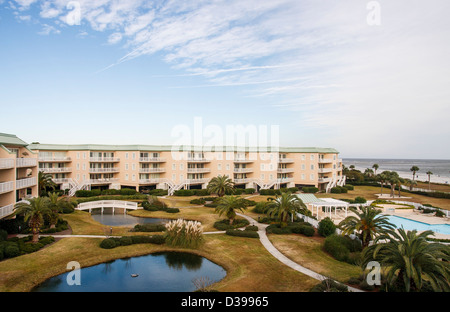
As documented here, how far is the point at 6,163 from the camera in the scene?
93.8ft

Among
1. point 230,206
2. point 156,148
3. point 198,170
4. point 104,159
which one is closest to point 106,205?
point 104,159

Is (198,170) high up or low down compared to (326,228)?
up

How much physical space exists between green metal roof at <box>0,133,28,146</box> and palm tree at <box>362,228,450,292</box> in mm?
36060

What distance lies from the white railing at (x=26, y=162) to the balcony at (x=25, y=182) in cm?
164

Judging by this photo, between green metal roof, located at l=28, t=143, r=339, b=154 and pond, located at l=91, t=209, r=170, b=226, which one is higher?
green metal roof, located at l=28, t=143, r=339, b=154

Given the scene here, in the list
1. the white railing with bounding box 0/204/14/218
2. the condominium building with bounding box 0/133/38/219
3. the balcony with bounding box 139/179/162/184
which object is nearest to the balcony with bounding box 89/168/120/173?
Answer: the balcony with bounding box 139/179/162/184

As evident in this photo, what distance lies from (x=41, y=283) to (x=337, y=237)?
78.4 ft

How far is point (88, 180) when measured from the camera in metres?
57.5

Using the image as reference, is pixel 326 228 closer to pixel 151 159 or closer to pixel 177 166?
pixel 177 166

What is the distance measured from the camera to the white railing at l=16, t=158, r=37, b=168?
31750 millimetres

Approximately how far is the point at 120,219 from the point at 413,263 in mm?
34496

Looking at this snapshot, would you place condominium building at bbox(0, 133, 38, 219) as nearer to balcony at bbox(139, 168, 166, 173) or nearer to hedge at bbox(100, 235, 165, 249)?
hedge at bbox(100, 235, 165, 249)

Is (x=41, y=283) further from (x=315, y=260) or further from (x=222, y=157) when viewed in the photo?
(x=222, y=157)

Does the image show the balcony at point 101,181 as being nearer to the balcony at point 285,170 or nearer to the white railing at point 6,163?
the white railing at point 6,163
